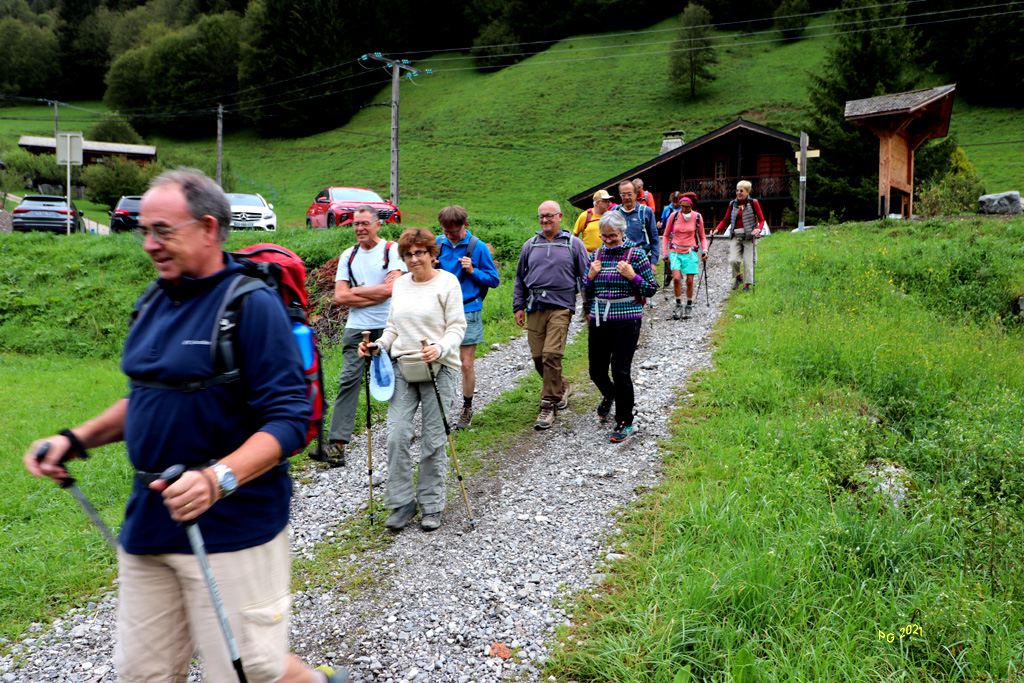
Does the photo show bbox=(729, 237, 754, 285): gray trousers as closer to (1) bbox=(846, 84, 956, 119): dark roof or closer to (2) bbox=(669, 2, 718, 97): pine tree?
(1) bbox=(846, 84, 956, 119): dark roof

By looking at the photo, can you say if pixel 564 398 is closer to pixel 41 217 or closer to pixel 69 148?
pixel 69 148

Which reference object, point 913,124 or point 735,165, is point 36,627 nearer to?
→ point 913,124

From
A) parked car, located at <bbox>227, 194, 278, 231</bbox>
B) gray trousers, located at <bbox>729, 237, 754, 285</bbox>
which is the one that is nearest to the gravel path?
gray trousers, located at <bbox>729, 237, 754, 285</bbox>

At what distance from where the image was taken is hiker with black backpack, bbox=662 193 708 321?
11.9 metres

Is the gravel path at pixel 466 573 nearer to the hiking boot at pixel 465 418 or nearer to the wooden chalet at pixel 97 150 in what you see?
the hiking boot at pixel 465 418

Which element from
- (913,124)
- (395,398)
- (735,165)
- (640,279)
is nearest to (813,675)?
(395,398)

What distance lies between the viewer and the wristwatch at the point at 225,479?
2043 millimetres

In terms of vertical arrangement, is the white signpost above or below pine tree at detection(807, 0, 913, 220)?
below

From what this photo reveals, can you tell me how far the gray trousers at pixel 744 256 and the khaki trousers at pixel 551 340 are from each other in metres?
6.88

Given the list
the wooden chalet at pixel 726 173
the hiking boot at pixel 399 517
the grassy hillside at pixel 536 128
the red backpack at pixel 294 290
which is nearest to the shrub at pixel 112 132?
the grassy hillside at pixel 536 128

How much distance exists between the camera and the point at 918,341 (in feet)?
29.8

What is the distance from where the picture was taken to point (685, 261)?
1197cm

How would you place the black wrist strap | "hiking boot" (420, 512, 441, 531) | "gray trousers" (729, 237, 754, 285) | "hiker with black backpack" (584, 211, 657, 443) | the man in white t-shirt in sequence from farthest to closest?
"gray trousers" (729, 237, 754, 285) < "hiker with black backpack" (584, 211, 657, 443) < the man in white t-shirt < "hiking boot" (420, 512, 441, 531) < the black wrist strap

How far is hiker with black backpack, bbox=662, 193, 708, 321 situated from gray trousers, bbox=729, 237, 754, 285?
107 centimetres
